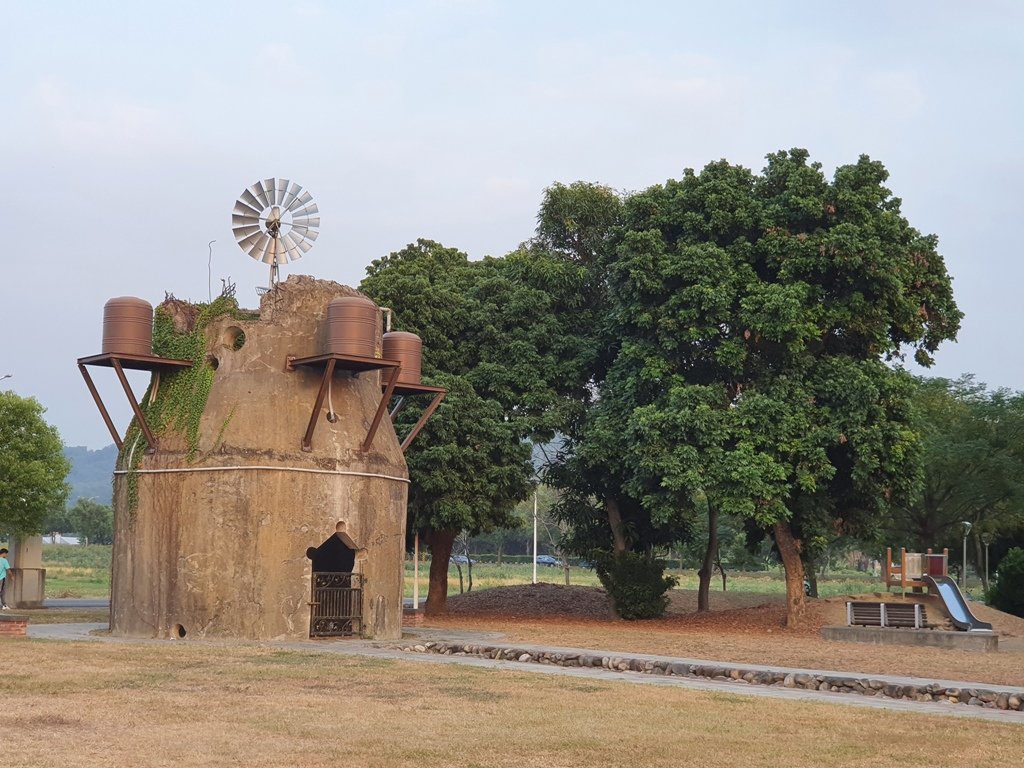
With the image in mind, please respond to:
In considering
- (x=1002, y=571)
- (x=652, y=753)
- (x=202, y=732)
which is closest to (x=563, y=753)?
(x=652, y=753)

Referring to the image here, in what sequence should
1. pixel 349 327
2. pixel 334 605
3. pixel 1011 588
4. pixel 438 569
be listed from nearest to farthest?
1. pixel 349 327
2. pixel 334 605
3. pixel 438 569
4. pixel 1011 588

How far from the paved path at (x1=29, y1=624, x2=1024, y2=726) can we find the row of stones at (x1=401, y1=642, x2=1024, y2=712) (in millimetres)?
256

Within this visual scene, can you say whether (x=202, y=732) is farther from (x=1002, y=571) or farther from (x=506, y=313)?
(x=1002, y=571)

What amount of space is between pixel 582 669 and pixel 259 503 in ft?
27.4

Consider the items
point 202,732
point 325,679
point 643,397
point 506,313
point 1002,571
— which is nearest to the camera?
point 202,732

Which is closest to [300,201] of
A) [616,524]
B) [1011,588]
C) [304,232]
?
[304,232]

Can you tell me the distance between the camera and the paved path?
16797 millimetres

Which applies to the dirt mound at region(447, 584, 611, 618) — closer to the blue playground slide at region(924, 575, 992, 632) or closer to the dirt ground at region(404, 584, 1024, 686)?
the dirt ground at region(404, 584, 1024, 686)

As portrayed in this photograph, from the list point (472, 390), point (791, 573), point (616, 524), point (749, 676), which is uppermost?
point (472, 390)

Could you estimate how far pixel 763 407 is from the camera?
33.8 metres

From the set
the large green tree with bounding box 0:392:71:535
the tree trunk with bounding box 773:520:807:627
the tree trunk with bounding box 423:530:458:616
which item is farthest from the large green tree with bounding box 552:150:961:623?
the large green tree with bounding box 0:392:71:535

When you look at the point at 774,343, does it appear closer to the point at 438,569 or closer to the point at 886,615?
the point at 886,615

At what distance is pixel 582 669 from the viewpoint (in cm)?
2194

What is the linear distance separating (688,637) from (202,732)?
18.7 metres
